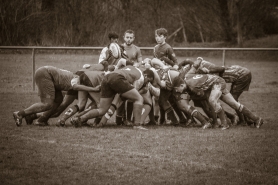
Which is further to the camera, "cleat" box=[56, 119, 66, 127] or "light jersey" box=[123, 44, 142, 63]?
"light jersey" box=[123, 44, 142, 63]

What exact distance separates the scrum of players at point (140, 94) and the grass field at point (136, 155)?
1.15 feet

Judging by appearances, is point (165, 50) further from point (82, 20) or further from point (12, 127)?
point (82, 20)

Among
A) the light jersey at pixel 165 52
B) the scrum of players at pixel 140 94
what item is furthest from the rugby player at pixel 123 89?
the light jersey at pixel 165 52

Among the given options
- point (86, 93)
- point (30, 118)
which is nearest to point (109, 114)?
point (86, 93)

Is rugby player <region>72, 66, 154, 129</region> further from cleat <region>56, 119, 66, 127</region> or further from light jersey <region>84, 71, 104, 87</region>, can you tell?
light jersey <region>84, 71, 104, 87</region>

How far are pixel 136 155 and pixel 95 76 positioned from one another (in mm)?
2977

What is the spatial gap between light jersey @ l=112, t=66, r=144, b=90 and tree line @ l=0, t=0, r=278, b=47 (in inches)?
500

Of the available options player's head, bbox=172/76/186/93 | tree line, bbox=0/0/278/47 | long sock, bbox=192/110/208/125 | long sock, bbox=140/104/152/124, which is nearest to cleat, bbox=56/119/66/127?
long sock, bbox=140/104/152/124

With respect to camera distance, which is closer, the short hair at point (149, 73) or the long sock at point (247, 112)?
the short hair at point (149, 73)

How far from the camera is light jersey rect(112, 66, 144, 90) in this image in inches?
377

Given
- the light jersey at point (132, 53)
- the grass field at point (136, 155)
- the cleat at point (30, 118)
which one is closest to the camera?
the grass field at point (136, 155)

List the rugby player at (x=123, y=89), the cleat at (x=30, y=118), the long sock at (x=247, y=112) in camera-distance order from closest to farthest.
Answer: the rugby player at (x=123, y=89)
the long sock at (x=247, y=112)
the cleat at (x=30, y=118)

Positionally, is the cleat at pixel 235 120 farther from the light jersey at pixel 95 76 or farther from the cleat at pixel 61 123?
the cleat at pixel 61 123

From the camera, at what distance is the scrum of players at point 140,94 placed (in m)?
9.56
